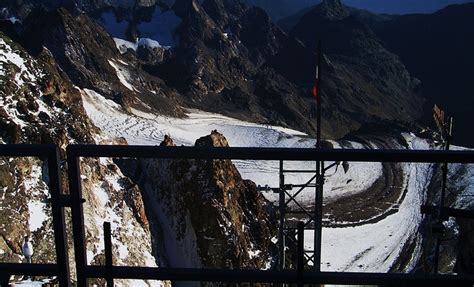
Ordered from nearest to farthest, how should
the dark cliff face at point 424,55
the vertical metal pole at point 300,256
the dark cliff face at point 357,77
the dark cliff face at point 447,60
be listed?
the vertical metal pole at point 300,256
the dark cliff face at point 357,77
the dark cliff face at point 447,60
the dark cliff face at point 424,55

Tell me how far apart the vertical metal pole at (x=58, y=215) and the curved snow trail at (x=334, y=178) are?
906cm

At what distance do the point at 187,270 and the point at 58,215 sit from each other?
2.38 ft

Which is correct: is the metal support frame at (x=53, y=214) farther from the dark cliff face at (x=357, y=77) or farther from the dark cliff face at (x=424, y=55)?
the dark cliff face at (x=424, y=55)

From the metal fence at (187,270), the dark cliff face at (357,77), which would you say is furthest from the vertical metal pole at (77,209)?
the dark cliff face at (357,77)

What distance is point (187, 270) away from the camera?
2.88 meters

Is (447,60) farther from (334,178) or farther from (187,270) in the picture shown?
(187,270)

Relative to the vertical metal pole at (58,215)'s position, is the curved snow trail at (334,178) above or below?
below

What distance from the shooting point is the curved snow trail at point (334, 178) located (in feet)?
95.3

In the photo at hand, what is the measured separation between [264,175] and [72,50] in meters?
63.8

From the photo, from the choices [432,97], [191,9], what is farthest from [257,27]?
[432,97]

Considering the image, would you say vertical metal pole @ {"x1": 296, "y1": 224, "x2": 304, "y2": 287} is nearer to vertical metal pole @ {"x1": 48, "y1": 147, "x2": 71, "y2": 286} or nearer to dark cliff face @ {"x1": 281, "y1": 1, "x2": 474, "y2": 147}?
vertical metal pole @ {"x1": 48, "y1": 147, "x2": 71, "y2": 286}

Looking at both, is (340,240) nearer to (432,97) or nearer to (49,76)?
(49,76)

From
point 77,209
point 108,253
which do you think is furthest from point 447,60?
point 77,209

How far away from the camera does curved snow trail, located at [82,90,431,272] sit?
95.3 ft
